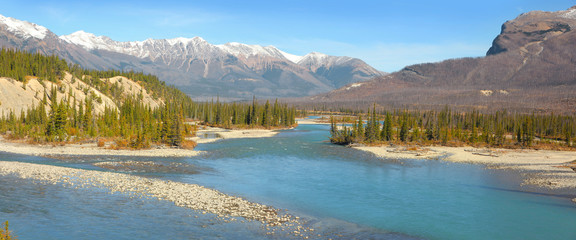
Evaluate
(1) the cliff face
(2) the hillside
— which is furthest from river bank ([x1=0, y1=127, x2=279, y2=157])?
(1) the cliff face

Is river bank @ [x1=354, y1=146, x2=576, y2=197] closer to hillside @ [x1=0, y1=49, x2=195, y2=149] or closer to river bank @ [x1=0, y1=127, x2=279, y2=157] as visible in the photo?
river bank @ [x1=0, y1=127, x2=279, y2=157]

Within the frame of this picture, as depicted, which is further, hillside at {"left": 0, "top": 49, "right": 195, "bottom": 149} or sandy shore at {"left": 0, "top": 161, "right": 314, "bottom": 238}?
hillside at {"left": 0, "top": 49, "right": 195, "bottom": 149}

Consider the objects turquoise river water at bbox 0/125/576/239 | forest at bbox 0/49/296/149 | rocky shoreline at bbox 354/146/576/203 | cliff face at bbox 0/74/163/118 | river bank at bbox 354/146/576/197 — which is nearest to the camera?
turquoise river water at bbox 0/125/576/239

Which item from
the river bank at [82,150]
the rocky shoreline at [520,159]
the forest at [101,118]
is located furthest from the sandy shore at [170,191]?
the rocky shoreline at [520,159]

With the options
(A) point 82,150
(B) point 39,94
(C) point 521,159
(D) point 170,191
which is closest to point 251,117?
(B) point 39,94

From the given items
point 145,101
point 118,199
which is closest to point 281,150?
point 118,199

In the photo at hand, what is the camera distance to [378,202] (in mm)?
38062

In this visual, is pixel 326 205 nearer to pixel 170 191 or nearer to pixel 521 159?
pixel 170 191

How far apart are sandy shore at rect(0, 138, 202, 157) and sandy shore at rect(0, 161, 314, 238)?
14302mm

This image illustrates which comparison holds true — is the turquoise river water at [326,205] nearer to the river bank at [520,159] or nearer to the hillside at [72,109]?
the river bank at [520,159]

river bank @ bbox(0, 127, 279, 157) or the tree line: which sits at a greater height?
the tree line

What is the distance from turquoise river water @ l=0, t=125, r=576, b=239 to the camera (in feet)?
89.8

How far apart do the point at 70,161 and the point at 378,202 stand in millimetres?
42287

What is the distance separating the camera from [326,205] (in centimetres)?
3591
